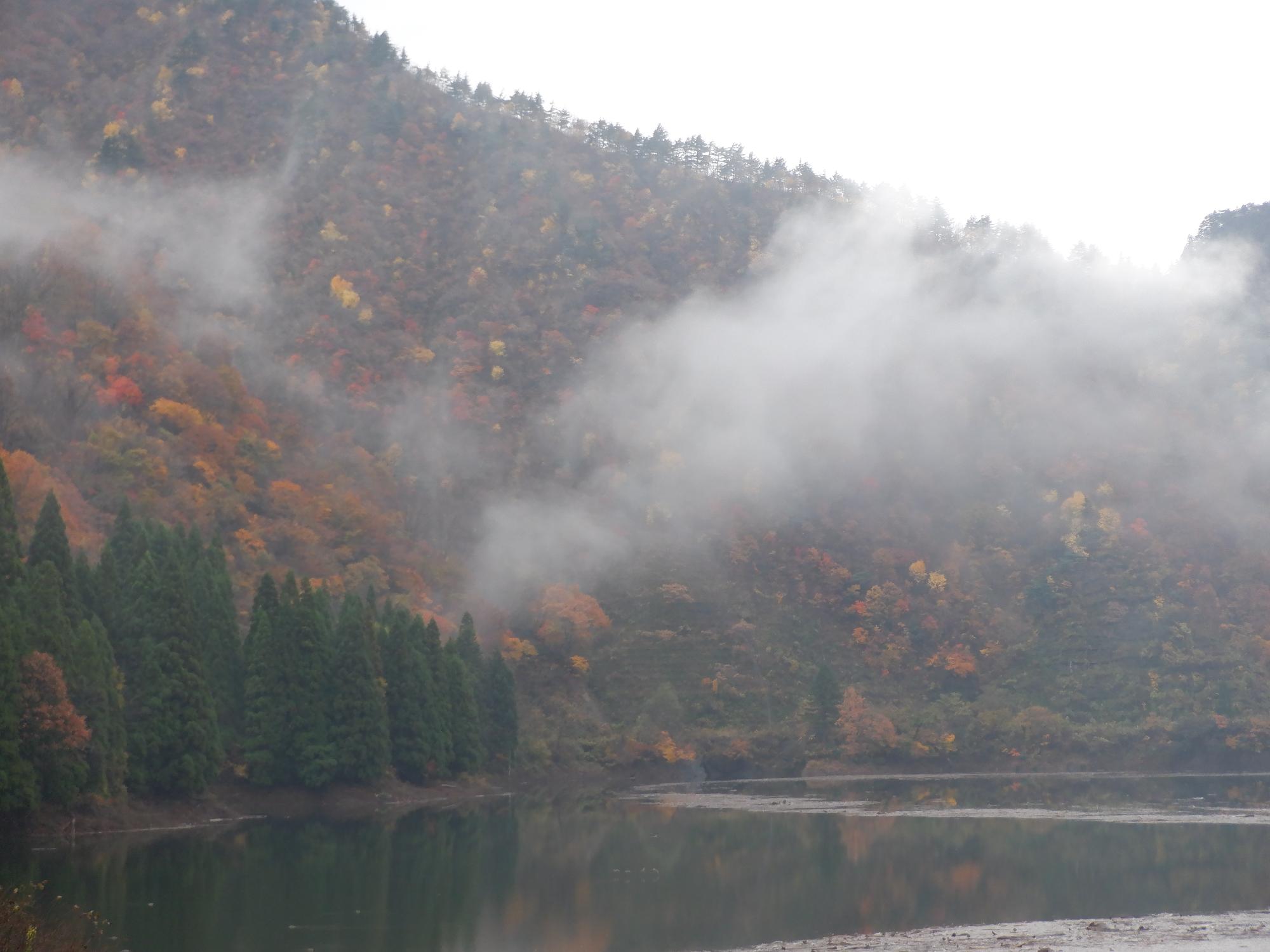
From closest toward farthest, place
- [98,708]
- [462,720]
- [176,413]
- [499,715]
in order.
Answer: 1. [98,708]
2. [462,720]
3. [499,715]
4. [176,413]

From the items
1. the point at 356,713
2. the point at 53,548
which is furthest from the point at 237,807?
the point at 53,548

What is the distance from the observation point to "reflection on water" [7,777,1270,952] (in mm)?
42094

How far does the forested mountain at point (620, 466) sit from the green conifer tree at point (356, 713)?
1.51ft

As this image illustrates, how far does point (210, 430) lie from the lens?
408ft

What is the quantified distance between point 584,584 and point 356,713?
5315 centimetres

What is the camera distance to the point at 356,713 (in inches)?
3206

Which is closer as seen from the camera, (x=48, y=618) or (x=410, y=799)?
(x=48, y=618)

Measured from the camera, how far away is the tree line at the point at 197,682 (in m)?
58.7

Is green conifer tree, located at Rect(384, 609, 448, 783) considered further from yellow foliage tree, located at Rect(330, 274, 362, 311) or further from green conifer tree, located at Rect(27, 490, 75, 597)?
yellow foliage tree, located at Rect(330, 274, 362, 311)

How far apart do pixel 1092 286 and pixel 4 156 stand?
146534mm

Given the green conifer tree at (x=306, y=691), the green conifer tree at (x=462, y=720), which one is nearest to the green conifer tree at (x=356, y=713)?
the green conifer tree at (x=306, y=691)

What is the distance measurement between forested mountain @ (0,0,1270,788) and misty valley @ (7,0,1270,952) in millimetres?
543

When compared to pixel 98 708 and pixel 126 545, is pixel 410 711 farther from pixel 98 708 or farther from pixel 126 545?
pixel 98 708

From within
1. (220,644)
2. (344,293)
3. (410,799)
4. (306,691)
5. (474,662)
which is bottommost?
(410,799)
